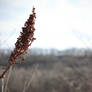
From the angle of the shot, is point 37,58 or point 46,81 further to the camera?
point 37,58

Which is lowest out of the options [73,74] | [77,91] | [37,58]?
[77,91]

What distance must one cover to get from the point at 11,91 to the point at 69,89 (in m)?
4.93

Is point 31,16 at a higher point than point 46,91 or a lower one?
higher

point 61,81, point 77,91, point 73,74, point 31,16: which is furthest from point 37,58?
point 31,16

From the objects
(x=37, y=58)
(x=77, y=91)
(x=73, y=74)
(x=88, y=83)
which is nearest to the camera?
(x=77, y=91)

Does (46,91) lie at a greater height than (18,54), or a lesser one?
lesser

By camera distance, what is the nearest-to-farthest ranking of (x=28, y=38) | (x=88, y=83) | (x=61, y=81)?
(x=28, y=38) < (x=88, y=83) < (x=61, y=81)

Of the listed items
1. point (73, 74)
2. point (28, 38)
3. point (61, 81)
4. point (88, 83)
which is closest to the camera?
point (28, 38)

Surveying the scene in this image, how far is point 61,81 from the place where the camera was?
17.9 meters

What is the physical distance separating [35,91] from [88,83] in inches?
180

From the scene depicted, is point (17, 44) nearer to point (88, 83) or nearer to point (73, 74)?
point (88, 83)

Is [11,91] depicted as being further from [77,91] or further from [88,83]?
[88,83]

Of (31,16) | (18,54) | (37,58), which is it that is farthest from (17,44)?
(37,58)

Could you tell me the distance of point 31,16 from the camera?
1.58 metres
